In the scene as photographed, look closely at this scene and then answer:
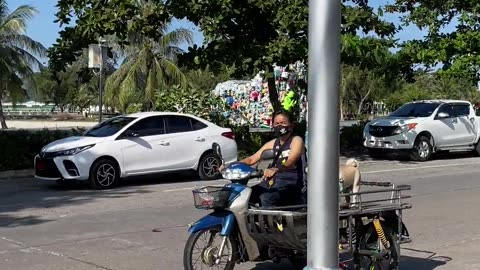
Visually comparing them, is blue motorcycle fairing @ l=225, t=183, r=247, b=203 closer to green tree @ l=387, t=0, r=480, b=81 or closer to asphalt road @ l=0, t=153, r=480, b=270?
asphalt road @ l=0, t=153, r=480, b=270

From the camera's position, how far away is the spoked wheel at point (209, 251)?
255 inches

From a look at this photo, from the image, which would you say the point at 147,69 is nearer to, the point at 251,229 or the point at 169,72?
the point at 169,72

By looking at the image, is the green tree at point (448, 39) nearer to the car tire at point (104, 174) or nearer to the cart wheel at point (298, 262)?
the car tire at point (104, 174)

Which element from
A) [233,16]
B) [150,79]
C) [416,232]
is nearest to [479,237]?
[416,232]

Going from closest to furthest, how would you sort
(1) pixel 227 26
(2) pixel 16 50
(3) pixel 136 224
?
(3) pixel 136 224
(1) pixel 227 26
(2) pixel 16 50

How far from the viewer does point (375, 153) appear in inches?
923

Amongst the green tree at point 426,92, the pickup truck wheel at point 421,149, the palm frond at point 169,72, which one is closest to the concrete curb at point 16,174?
the pickup truck wheel at point 421,149

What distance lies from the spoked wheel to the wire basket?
0.24m

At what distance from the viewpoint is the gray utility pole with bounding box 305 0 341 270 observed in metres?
4.16

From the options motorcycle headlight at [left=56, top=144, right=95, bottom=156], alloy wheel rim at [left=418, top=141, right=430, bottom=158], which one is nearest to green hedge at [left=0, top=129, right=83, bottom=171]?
motorcycle headlight at [left=56, top=144, right=95, bottom=156]

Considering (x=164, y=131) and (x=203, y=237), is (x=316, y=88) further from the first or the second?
(x=164, y=131)

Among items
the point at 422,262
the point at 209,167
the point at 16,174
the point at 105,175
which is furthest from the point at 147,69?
the point at 422,262

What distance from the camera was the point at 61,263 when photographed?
782 cm

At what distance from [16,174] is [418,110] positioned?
12.8 metres
